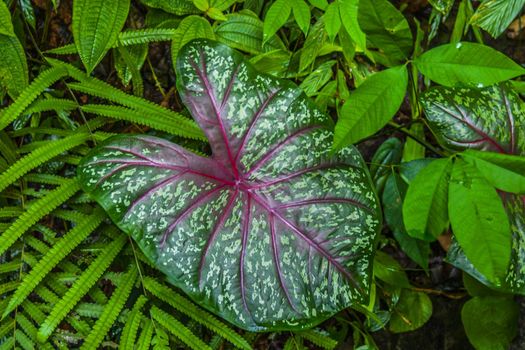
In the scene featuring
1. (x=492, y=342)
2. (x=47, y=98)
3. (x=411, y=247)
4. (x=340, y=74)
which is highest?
(x=340, y=74)

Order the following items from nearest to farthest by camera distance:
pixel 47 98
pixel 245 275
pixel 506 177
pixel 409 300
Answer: pixel 506 177 < pixel 245 275 < pixel 47 98 < pixel 409 300

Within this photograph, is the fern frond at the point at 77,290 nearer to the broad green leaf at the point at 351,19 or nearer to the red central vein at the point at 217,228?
the red central vein at the point at 217,228

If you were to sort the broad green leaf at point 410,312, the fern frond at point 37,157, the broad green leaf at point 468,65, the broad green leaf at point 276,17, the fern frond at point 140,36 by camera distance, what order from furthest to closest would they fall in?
1. the broad green leaf at point 410,312
2. the fern frond at point 140,36
3. the broad green leaf at point 276,17
4. the fern frond at point 37,157
5. the broad green leaf at point 468,65

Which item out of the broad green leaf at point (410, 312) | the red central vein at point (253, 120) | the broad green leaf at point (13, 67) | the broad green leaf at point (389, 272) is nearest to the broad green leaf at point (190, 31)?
the red central vein at point (253, 120)

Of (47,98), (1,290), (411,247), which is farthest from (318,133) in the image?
(1,290)

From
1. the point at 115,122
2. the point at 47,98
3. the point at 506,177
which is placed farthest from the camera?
the point at 115,122

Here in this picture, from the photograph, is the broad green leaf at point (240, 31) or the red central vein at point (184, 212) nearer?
the red central vein at point (184, 212)

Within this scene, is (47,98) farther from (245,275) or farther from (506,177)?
(506,177)

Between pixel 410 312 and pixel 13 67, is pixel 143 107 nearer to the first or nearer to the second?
pixel 13 67
